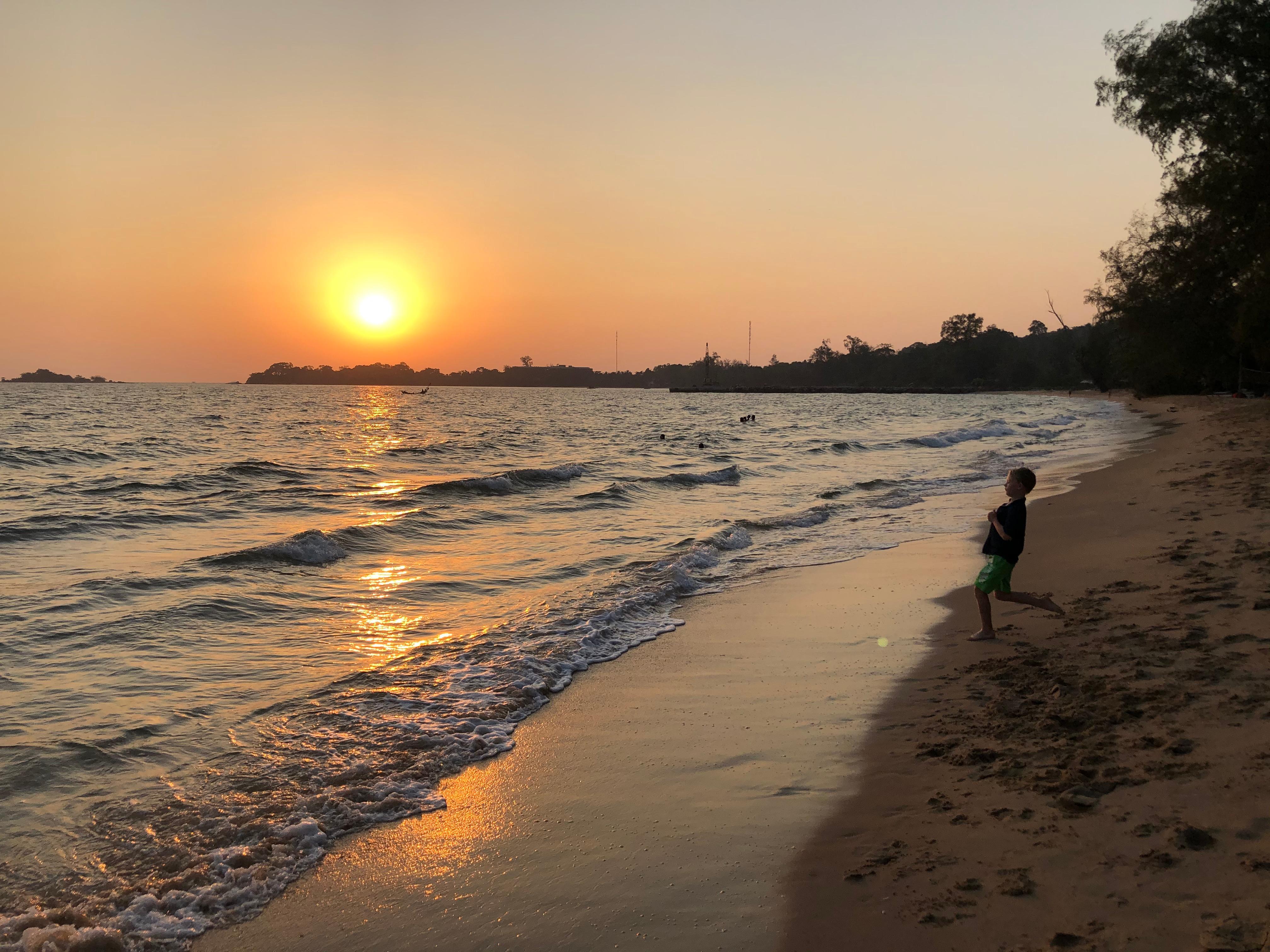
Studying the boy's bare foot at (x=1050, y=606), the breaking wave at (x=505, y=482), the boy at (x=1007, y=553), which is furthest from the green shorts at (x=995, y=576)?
the breaking wave at (x=505, y=482)

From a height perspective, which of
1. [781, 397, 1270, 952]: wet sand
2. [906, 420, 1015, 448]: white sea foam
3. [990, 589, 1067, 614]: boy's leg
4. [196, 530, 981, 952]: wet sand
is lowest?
[196, 530, 981, 952]: wet sand

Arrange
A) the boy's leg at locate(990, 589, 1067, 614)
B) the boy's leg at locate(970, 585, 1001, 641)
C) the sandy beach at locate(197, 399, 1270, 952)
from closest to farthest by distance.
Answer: the sandy beach at locate(197, 399, 1270, 952) < the boy's leg at locate(970, 585, 1001, 641) < the boy's leg at locate(990, 589, 1067, 614)

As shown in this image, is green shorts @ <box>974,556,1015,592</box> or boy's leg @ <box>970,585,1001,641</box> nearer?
boy's leg @ <box>970,585,1001,641</box>

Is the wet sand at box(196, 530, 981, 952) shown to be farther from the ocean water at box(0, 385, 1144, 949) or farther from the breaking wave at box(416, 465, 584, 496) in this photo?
the breaking wave at box(416, 465, 584, 496)

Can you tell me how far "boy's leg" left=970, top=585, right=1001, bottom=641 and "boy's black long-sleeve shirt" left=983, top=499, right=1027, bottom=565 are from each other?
40 cm

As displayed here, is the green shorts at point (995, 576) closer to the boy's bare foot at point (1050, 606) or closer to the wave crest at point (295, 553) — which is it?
the boy's bare foot at point (1050, 606)

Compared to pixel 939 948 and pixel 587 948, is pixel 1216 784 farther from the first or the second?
pixel 587 948

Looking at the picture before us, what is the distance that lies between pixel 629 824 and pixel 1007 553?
15.6ft

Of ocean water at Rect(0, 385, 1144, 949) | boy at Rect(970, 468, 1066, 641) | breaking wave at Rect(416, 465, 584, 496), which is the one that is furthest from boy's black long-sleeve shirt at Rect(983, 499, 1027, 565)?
breaking wave at Rect(416, 465, 584, 496)

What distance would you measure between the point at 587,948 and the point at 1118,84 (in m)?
29.4

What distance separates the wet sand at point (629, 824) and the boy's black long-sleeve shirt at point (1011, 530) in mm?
1101

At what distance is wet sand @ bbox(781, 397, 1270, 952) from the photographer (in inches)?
130

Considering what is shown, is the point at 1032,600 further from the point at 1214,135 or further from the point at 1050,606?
the point at 1214,135

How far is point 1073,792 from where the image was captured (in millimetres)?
4238
